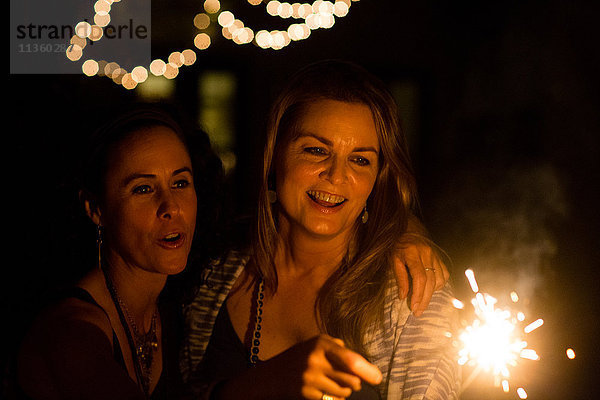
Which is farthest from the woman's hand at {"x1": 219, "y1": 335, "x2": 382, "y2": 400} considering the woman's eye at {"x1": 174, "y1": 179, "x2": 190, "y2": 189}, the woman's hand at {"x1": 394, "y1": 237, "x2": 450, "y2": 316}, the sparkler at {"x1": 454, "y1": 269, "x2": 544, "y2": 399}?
the woman's eye at {"x1": 174, "y1": 179, "x2": 190, "y2": 189}

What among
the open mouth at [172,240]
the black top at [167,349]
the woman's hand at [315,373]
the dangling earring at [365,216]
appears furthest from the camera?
the dangling earring at [365,216]

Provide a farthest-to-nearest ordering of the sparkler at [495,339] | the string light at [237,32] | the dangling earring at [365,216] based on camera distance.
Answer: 1. the string light at [237,32]
2. the dangling earring at [365,216]
3. the sparkler at [495,339]

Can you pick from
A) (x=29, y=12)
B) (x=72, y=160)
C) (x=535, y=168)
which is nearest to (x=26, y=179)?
(x=72, y=160)

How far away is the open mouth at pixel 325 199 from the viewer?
2.26 m

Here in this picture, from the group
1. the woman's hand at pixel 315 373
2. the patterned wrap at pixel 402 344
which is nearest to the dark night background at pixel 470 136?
the patterned wrap at pixel 402 344

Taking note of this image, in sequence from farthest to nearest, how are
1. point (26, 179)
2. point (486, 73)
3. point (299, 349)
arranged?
point (486, 73) < point (26, 179) < point (299, 349)

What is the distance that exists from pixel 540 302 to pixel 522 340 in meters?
1.84

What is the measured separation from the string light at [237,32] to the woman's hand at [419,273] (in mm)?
4253

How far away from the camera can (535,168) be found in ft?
15.1

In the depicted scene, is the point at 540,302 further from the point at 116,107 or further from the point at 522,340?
the point at 116,107

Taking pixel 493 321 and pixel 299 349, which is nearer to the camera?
pixel 299 349

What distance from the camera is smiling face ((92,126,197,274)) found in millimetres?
2158

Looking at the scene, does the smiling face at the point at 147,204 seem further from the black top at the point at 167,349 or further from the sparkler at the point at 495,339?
the sparkler at the point at 495,339

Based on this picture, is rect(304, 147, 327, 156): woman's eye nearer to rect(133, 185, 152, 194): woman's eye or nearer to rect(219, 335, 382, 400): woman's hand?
rect(133, 185, 152, 194): woman's eye
